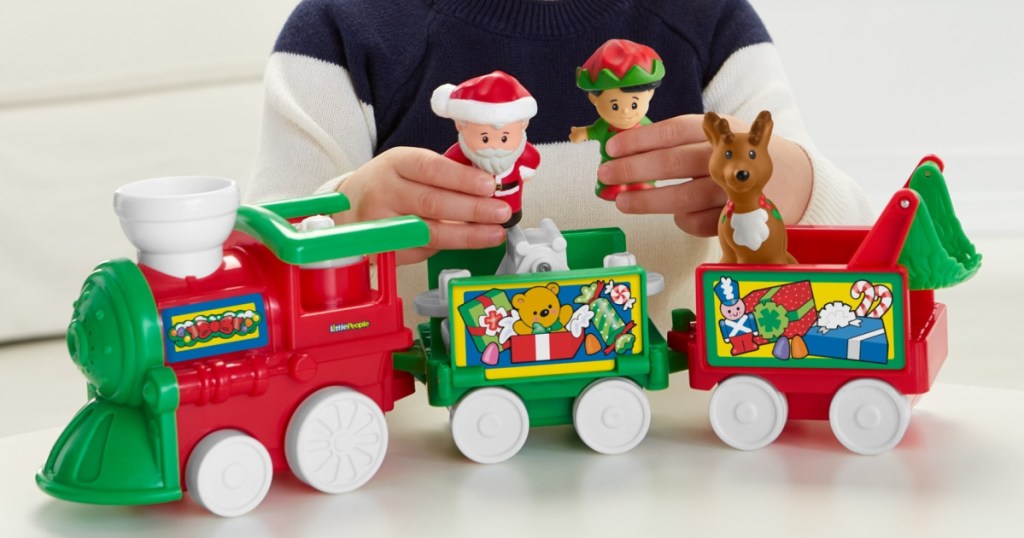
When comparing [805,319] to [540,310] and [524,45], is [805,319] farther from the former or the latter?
[524,45]

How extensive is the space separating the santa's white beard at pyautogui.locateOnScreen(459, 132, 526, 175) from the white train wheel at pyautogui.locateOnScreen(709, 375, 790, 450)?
19cm

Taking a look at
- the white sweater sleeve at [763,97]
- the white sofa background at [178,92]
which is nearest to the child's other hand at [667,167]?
the white sweater sleeve at [763,97]

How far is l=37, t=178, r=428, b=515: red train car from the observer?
63cm

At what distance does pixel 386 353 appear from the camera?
69cm

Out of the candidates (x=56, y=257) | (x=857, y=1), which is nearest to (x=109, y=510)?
(x=56, y=257)

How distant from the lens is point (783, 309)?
0.70m

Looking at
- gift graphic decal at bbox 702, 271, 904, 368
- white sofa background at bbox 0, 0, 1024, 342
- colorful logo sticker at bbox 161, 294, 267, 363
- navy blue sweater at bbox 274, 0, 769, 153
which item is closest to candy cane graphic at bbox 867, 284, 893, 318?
gift graphic decal at bbox 702, 271, 904, 368

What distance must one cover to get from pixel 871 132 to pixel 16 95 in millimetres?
1464

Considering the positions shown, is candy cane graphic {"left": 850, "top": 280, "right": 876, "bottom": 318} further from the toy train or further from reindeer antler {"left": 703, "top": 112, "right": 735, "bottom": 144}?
reindeer antler {"left": 703, "top": 112, "right": 735, "bottom": 144}

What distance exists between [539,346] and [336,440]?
0.43 feet

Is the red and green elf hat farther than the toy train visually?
Yes

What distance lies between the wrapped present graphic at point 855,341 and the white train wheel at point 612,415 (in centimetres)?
11

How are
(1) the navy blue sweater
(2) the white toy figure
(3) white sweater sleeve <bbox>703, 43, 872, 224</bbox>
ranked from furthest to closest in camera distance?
(1) the navy blue sweater < (3) white sweater sleeve <bbox>703, 43, 872, 224</bbox> < (2) the white toy figure

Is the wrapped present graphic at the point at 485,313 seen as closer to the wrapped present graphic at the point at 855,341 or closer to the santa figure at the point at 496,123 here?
the santa figure at the point at 496,123
